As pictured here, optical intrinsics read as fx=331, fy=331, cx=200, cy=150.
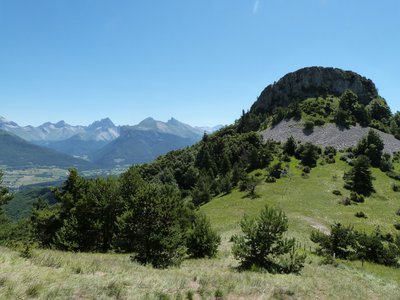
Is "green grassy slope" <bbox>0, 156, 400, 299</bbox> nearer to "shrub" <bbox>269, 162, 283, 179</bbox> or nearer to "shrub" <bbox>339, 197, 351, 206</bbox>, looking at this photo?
"shrub" <bbox>339, 197, 351, 206</bbox>

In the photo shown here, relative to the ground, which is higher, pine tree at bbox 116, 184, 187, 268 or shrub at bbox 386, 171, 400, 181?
shrub at bbox 386, 171, 400, 181

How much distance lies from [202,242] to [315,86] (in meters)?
152

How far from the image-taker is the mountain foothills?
18.5m

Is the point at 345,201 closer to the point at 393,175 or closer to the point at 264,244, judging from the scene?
the point at 393,175

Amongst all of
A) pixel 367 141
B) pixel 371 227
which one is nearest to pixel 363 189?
pixel 371 227

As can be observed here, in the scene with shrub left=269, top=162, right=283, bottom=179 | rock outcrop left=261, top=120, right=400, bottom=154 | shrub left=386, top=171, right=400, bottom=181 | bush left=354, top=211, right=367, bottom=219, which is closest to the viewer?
bush left=354, top=211, right=367, bottom=219

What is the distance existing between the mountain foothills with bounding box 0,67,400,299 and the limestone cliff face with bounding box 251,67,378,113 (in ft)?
52.2

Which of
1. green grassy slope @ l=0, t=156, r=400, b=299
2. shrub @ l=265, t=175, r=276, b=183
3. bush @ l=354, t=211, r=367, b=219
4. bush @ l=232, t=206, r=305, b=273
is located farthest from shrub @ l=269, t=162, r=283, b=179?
bush @ l=232, t=206, r=305, b=273

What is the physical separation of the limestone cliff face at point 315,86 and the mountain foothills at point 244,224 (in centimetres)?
1592

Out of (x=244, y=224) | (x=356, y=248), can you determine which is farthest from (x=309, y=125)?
(x=244, y=224)

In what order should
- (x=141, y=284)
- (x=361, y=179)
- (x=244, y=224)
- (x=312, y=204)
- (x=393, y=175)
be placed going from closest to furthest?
1. (x=141, y=284)
2. (x=244, y=224)
3. (x=312, y=204)
4. (x=361, y=179)
5. (x=393, y=175)

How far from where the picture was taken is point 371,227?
5925 centimetres

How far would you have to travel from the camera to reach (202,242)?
117ft

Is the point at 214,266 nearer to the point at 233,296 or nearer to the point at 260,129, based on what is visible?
the point at 233,296
